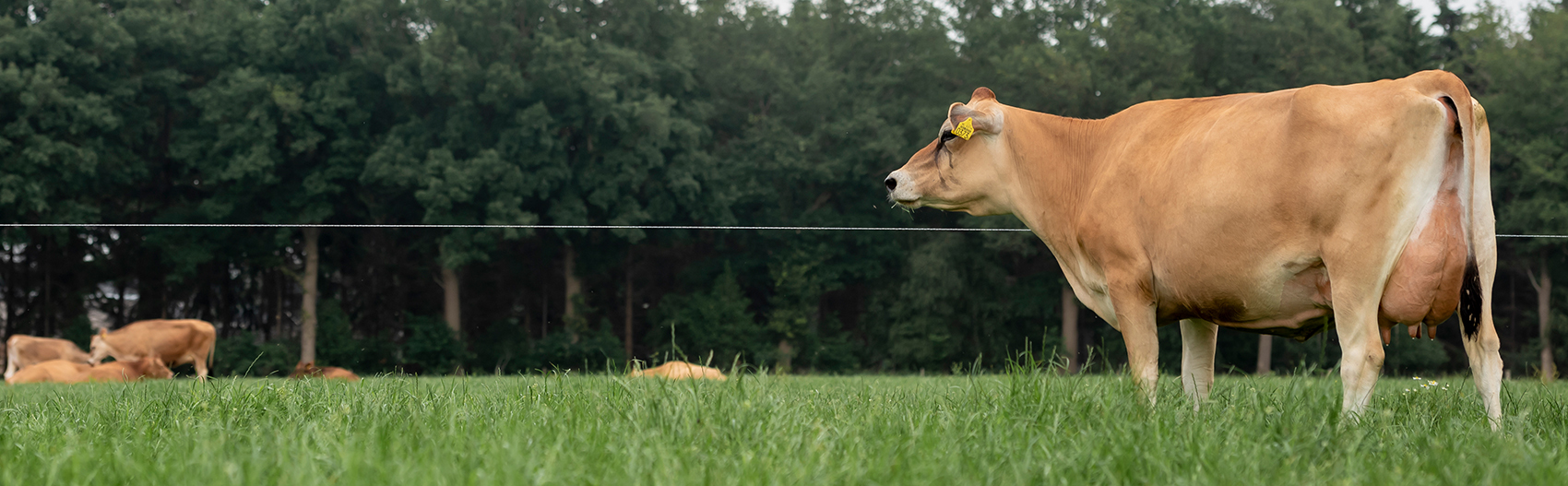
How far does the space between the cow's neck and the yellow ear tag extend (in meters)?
0.20

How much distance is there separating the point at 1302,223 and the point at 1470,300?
707mm

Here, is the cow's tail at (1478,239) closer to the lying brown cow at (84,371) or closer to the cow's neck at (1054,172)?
the cow's neck at (1054,172)

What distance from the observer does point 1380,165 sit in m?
4.16

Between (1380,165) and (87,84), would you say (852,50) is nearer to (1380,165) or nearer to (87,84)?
(87,84)

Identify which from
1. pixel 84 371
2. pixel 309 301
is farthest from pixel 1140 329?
pixel 309 301

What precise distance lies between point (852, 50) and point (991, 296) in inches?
364

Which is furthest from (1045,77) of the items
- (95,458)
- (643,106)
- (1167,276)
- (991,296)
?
(95,458)

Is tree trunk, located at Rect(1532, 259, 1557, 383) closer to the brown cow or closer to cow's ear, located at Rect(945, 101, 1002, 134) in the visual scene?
cow's ear, located at Rect(945, 101, 1002, 134)

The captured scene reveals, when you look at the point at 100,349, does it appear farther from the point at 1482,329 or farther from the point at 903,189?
the point at 1482,329

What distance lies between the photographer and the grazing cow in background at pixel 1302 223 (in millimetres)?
4156

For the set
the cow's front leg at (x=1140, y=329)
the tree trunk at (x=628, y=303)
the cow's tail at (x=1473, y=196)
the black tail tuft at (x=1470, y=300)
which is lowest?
the tree trunk at (x=628, y=303)

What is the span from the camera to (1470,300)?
14.1 ft

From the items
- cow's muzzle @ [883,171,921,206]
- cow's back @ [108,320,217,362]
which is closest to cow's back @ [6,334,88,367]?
cow's back @ [108,320,217,362]

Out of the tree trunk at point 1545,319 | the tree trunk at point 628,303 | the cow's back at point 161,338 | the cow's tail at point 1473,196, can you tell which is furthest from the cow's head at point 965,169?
the tree trunk at point 1545,319
